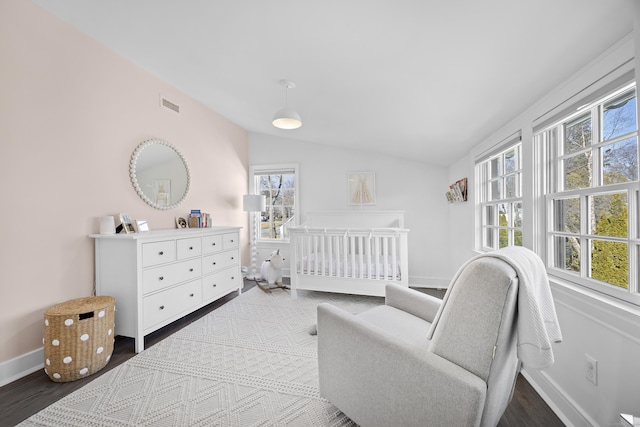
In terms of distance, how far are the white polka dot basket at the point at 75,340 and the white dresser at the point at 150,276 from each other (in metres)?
0.26

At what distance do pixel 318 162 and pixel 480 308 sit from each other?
3.98 m

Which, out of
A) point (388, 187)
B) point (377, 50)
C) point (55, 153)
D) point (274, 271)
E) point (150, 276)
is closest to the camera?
point (377, 50)

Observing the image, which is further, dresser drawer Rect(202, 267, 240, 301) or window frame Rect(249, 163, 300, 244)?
window frame Rect(249, 163, 300, 244)

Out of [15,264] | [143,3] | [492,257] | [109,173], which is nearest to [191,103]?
[109,173]

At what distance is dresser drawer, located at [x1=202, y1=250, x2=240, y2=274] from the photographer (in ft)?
10.00

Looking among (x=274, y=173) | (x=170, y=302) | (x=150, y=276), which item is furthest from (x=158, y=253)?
(x=274, y=173)

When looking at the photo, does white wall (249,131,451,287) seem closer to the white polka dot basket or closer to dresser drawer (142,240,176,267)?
dresser drawer (142,240,176,267)

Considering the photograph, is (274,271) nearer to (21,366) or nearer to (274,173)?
(274,173)

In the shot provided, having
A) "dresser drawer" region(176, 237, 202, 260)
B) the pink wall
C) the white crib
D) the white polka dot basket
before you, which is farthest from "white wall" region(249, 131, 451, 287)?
the white polka dot basket

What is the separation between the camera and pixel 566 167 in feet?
5.60

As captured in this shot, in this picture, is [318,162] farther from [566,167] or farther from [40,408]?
[40,408]

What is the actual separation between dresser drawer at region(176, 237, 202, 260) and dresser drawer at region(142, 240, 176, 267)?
2.4 inches

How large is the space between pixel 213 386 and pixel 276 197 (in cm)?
349

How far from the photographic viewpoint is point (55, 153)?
82.7 inches
